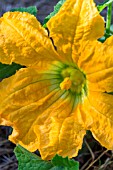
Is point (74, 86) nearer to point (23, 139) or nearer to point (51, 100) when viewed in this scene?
point (51, 100)

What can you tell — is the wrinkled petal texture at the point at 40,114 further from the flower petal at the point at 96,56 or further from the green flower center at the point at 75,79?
the flower petal at the point at 96,56

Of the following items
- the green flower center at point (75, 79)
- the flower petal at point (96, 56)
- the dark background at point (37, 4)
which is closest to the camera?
the flower petal at point (96, 56)

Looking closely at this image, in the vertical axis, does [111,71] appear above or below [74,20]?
below

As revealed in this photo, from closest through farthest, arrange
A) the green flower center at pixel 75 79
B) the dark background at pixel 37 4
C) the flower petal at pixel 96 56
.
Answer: the flower petal at pixel 96 56 < the green flower center at pixel 75 79 < the dark background at pixel 37 4

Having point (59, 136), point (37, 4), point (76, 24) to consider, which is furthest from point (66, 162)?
point (37, 4)

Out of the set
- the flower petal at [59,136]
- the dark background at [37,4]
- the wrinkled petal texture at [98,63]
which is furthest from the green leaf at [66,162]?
the dark background at [37,4]

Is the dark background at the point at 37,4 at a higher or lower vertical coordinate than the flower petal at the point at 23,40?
higher

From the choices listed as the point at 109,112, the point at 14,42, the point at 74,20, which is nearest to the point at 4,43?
the point at 14,42

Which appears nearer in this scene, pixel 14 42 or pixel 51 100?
pixel 14 42
